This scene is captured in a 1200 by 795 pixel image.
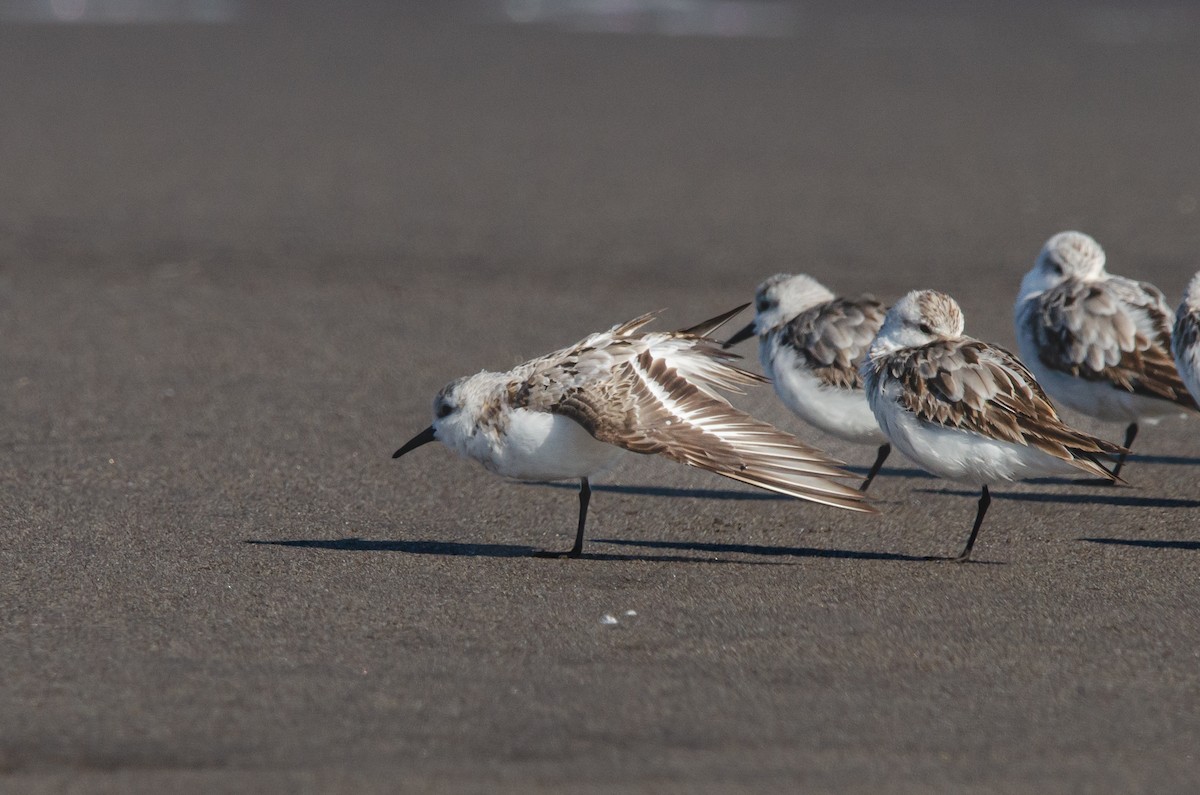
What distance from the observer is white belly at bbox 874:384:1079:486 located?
20.7 feet

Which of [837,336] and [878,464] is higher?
[837,336]

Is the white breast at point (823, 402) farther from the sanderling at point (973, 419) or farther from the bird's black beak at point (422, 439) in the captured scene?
the bird's black beak at point (422, 439)

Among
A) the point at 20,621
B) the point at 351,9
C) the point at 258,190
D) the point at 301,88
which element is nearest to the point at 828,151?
the point at 258,190

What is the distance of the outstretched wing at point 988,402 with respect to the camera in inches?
247

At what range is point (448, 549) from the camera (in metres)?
6.68

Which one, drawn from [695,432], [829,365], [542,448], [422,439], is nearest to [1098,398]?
[829,365]

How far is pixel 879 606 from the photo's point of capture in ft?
19.6

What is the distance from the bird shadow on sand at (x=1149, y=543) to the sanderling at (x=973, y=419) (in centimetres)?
52

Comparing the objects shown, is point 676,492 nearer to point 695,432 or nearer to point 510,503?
point 510,503

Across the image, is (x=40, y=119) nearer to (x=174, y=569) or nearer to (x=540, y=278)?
(x=540, y=278)

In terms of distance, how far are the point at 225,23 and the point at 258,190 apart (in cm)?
1323

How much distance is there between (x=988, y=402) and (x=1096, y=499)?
1.47 metres

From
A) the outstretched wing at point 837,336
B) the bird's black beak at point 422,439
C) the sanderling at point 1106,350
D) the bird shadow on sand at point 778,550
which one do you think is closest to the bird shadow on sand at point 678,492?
the outstretched wing at point 837,336

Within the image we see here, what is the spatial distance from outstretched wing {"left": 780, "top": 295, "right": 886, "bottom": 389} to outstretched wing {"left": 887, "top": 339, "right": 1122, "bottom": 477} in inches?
36.7
